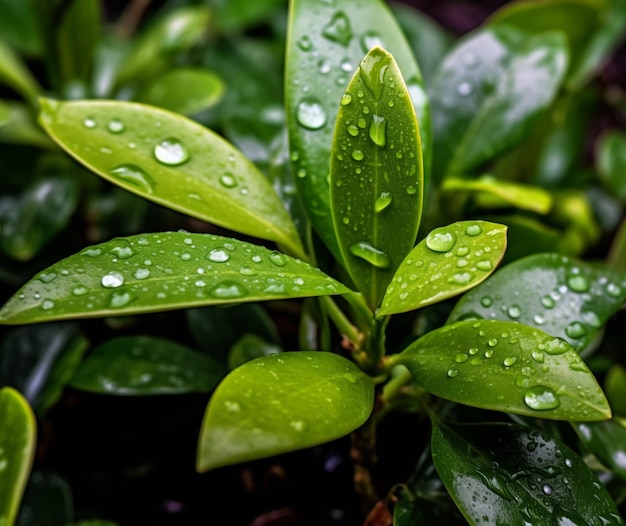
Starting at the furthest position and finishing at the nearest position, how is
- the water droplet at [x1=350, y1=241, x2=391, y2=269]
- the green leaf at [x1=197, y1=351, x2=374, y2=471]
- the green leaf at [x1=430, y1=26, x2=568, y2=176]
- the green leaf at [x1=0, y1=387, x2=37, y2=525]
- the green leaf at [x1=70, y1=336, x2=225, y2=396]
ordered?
the green leaf at [x1=430, y1=26, x2=568, y2=176]
the green leaf at [x1=70, y1=336, x2=225, y2=396]
the water droplet at [x1=350, y1=241, x2=391, y2=269]
the green leaf at [x1=0, y1=387, x2=37, y2=525]
the green leaf at [x1=197, y1=351, x2=374, y2=471]

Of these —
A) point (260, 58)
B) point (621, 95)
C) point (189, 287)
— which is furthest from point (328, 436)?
point (621, 95)

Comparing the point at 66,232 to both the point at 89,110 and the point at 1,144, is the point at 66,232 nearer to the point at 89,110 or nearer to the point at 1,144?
the point at 1,144

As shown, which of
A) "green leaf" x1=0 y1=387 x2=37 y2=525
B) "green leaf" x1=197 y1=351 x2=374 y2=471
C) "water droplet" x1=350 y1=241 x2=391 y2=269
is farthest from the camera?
"water droplet" x1=350 y1=241 x2=391 y2=269

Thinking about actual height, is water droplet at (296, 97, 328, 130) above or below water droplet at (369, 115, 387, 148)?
below

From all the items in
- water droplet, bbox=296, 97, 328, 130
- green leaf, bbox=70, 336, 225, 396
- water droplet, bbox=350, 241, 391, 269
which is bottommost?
green leaf, bbox=70, 336, 225, 396

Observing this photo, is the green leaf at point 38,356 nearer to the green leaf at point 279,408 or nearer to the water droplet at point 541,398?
the green leaf at point 279,408

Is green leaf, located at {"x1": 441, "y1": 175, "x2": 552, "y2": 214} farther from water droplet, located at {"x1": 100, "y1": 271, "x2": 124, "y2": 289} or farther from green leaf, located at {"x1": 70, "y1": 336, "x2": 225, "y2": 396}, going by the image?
water droplet, located at {"x1": 100, "y1": 271, "x2": 124, "y2": 289}

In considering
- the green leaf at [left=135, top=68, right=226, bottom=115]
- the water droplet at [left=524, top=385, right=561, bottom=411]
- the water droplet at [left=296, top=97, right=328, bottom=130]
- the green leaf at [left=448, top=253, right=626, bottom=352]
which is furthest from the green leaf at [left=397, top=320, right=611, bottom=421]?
the green leaf at [left=135, top=68, right=226, bottom=115]
